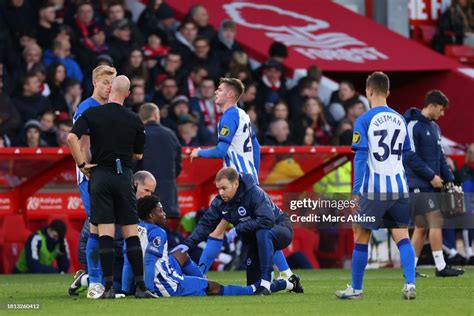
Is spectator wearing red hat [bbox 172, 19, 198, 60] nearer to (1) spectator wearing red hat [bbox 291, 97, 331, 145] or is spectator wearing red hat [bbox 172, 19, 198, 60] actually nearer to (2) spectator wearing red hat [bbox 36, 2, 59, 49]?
(1) spectator wearing red hat [bbox 291, 97, 331, 145]

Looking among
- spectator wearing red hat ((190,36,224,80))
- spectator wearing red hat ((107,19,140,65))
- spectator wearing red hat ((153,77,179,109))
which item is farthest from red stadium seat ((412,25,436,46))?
spectator wearing red hat ((153,77,179,109))

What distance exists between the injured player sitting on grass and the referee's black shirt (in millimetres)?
626

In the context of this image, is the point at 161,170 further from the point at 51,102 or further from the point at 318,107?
the point at 318,107

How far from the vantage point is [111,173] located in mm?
12070

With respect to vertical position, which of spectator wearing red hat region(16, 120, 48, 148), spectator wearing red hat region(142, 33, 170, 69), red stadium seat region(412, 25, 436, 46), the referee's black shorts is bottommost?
the referee's black shorts

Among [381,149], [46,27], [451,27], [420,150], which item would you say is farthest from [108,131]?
[451,27]

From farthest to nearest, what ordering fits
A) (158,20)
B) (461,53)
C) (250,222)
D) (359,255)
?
1. (461,53)
2. (158,20)
3. (250,222)
4. (359,255)

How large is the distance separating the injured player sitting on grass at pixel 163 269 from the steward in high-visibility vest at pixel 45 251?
5.00 meters

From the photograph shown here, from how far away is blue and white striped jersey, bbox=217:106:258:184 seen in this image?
45.5 ft

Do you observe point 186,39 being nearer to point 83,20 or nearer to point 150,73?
point 150,73

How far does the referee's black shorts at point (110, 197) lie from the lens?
475 inches

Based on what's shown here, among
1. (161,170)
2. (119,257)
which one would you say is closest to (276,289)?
(119,257)

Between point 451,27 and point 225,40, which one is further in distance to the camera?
point 451,27

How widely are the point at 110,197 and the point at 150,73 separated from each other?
9060mm
